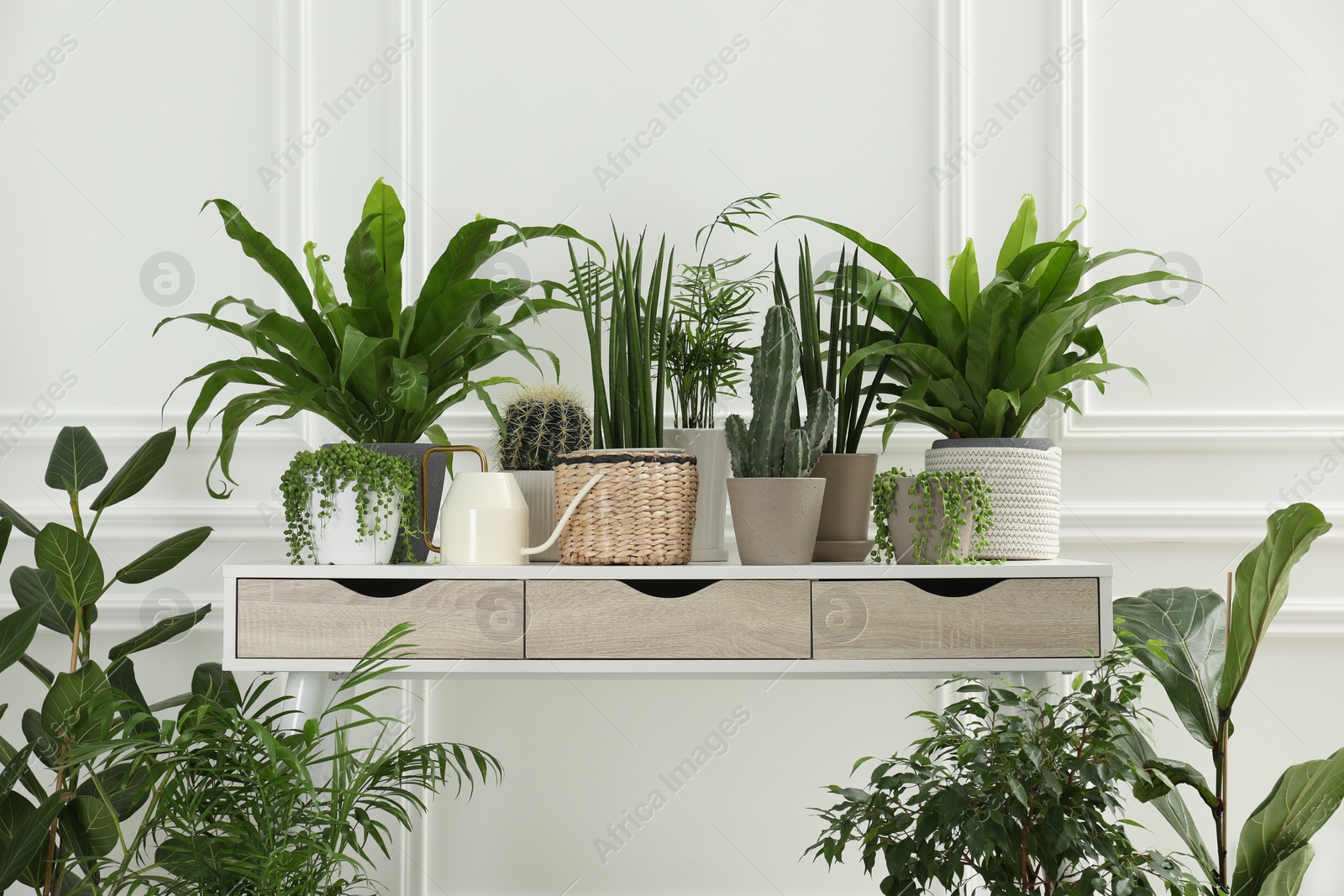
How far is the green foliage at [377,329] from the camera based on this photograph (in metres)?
1.27

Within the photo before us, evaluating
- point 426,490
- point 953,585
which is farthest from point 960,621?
point 426,490

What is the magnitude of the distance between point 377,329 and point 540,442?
0.96 ft

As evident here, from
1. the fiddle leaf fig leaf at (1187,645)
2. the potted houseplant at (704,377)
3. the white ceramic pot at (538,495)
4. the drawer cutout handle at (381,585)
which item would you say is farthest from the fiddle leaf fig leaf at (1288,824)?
the drawer cutout handle at (381,585)

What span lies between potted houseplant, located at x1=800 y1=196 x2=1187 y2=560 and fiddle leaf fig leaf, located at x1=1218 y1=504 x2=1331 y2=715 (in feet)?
0.88

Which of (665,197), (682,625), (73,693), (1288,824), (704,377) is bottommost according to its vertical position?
(1288,824)

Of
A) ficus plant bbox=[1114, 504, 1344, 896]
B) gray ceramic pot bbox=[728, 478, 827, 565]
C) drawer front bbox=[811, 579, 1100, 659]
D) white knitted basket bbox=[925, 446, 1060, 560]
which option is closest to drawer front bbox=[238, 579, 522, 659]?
gray ceramic pot bbox=[728, 478, 827, 565]

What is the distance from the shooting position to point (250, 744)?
3.73 ft

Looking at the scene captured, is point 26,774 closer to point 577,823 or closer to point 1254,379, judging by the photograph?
point 577,823

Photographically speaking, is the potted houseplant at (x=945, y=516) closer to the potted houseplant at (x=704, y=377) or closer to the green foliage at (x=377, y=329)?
the potted houseplant at (x=704, y=377)

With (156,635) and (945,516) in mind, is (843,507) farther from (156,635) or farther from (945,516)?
(156,635)

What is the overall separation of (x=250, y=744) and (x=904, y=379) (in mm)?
1055

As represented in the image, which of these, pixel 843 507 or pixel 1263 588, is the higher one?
pixel 843 507

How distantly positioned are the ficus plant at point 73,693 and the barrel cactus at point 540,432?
0.55m

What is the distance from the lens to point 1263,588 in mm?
1268
